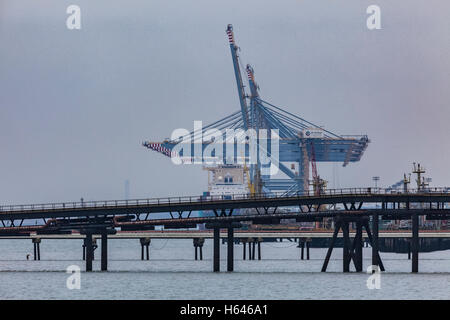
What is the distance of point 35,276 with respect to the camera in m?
112

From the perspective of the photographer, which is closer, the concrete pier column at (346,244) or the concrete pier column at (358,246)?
the concrete pier column at (346,244)

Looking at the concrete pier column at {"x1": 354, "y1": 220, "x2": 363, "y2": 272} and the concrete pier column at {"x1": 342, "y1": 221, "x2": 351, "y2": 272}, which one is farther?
the concrete pier column at {"x1": 354, "y1": 220, "x2": 363, "y2": 272}

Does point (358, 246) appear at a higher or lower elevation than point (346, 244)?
lower

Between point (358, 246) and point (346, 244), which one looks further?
point (358, 246)

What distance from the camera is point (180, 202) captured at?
11181 cm
